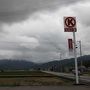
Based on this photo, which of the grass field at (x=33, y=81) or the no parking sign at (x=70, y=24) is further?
the grass field at (x=33, y=81)

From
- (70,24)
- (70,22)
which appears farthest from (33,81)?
(70,22)

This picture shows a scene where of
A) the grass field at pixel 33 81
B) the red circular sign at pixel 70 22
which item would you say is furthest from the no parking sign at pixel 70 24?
the grass field at pixel 33 81

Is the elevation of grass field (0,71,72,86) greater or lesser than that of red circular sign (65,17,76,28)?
lesser

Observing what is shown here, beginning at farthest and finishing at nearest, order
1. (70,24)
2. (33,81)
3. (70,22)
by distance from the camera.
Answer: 1. (33,81)
2. (70,24)
3. (70,22)

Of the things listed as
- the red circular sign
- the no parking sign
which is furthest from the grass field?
the red circular sign

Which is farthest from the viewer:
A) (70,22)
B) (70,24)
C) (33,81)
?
(33,81)

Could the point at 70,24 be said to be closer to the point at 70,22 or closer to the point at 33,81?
the point at 70,22

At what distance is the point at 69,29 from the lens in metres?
20.0

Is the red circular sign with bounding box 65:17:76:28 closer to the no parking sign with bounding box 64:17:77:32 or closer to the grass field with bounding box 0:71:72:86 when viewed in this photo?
the no parking sign with bounding box 64:17:77:32

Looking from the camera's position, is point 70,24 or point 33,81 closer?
point 70,24

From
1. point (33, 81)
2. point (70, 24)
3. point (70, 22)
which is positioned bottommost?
point (33, 81)

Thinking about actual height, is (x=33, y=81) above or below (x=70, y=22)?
below

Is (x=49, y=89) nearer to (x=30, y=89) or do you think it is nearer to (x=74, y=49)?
(x=30, y=89)

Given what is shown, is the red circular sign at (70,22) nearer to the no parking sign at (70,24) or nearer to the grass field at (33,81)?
the no parking sign at (70,24)
